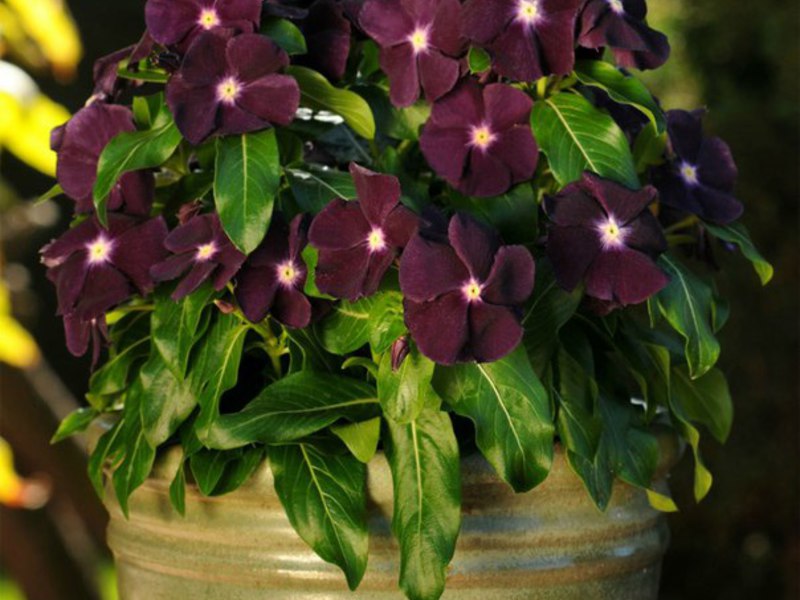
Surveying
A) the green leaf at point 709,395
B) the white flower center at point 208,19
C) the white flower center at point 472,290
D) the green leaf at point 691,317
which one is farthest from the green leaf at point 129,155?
the green leaf at point 709,395

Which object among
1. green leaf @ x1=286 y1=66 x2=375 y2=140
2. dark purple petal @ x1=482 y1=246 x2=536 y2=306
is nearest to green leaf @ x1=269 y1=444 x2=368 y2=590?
dark purple petal @ x1=482 y1=246 x2=536 y2=306

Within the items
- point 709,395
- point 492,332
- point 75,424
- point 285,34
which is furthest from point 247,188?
point 709,395

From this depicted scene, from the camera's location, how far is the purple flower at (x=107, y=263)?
1428mm

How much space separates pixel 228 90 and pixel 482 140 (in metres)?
0.27

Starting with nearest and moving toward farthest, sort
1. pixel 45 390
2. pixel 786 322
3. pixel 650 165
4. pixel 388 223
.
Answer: pixel 388 223 < pixel 650 165 < pixel 45 390 < pixel 786 322

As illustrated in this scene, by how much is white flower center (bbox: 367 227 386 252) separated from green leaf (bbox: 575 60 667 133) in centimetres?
28

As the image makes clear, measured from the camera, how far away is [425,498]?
128 cm

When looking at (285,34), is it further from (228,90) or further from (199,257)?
(199,257)

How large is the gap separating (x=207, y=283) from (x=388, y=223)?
0.23 metres

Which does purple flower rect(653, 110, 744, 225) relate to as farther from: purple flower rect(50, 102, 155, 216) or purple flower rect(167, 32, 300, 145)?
purple flower rect(50, 102, 155, 216)

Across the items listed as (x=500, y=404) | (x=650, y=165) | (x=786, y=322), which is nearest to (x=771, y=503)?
(x=786, y=322)

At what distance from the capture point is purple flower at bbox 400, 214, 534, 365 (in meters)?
1.21

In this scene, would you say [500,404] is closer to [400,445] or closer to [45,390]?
[400,445]

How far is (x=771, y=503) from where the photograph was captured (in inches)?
160
